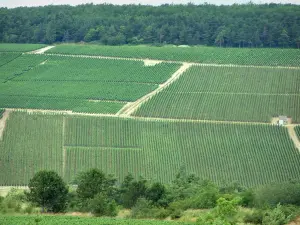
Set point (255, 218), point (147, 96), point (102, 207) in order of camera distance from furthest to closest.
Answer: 1. point (147, 96)
2. point (102, 207)
3. point (255, 218)

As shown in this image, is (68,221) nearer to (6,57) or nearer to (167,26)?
(6,57)

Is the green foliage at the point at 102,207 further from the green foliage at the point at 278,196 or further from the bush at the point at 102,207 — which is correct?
the green foliage at the point at 278,196

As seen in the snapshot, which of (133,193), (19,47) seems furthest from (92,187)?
(19,47)

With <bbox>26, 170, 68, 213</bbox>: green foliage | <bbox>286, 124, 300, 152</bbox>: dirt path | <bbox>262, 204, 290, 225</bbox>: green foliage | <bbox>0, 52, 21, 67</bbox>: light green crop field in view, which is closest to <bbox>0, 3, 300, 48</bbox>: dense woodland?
<bbox>0, 52, 21, 67</bbox>: light green crop field

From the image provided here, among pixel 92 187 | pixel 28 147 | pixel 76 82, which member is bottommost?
pixel 92 187

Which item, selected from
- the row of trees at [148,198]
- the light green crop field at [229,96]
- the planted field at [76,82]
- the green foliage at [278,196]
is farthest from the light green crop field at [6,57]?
the green foliage at [278,196]

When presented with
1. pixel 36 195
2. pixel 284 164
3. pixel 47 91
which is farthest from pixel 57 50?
pixel 36 195

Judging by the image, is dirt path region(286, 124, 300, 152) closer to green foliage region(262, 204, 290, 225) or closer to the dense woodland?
green foliage region(262, 204, 290, 225)
